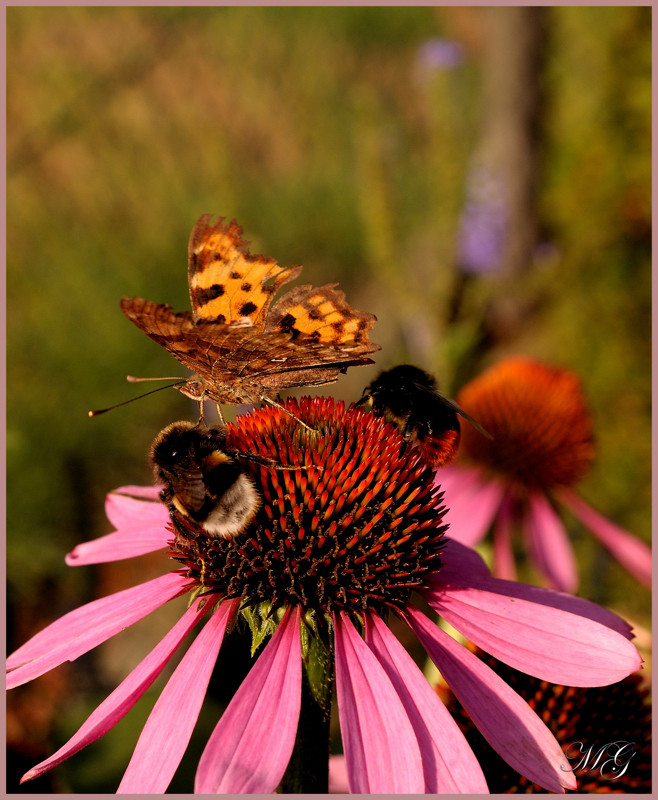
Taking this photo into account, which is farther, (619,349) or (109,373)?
(109,373)

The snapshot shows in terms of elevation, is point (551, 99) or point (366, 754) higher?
point (551, 99)

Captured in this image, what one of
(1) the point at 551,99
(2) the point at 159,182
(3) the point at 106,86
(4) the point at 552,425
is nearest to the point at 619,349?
(4) the point at 552,425

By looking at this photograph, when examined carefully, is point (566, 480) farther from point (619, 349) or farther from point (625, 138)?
point (625, 138)

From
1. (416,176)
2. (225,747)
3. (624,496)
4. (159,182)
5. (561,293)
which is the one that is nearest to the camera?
(225,747)

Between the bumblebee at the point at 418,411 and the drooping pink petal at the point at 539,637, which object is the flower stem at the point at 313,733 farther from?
the bumblebee at the point at 418,411

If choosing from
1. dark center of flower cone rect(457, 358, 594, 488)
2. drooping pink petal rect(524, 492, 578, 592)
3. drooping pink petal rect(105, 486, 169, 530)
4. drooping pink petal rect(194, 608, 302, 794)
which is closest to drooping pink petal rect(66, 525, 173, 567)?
drooping pink petal rect(105, 486, 169, 530)

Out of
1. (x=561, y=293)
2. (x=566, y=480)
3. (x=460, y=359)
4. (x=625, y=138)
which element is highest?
A: (x=625, y=138)
